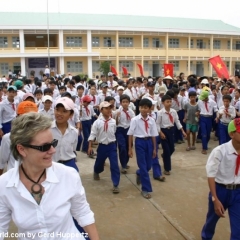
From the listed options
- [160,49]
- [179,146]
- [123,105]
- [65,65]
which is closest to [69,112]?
[123,105]

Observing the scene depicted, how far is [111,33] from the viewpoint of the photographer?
32.5 m

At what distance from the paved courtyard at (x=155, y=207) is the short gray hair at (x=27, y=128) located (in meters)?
2.16

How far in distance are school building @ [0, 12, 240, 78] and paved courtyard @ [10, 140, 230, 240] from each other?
81.7ft

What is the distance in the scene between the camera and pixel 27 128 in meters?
1.81

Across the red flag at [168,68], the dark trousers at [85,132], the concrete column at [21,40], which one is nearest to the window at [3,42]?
the concrete column at [21,40]

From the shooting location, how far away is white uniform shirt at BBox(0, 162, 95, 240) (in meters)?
1.75

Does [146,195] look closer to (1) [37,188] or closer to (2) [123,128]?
(2) [123,128]

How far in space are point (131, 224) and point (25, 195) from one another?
2346mm

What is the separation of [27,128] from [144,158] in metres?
3.17

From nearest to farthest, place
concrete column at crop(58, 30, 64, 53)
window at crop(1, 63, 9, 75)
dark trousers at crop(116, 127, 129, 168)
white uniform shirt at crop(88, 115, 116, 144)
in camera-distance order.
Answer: white uniform shirt at crop(88, 115, 116, 144) < dark trousers at crop(116, 127, 129, 168) < concrete column at crop(58, 30, 64, 53) < window at crop(1, 63, 9, 75)

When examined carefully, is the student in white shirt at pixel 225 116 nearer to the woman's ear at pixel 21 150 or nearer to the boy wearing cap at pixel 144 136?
the boy wearing cap at pixel 144 136

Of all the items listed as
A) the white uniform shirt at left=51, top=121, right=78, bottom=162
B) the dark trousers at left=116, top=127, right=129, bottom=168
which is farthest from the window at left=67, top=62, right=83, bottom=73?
the white uniform shirt at left=51, top=121, right=78, bottom=162

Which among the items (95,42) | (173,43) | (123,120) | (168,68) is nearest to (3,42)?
(95,42)

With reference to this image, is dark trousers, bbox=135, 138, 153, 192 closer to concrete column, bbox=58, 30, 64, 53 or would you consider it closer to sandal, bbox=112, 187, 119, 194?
sandal, bbox=112, 187, 119, 194
